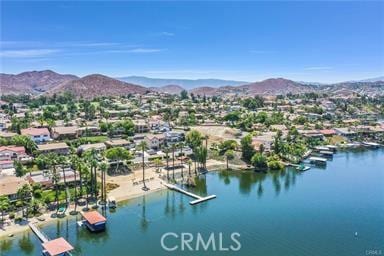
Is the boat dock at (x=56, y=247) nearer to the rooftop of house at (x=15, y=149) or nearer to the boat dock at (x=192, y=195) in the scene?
the boat dock at (x=192, y=195)

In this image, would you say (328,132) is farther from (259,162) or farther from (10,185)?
(10,185)

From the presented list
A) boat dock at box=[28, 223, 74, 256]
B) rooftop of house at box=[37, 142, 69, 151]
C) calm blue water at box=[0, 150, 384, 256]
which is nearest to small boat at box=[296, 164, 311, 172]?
calm blue water at box=[0, 150, 384, 256]

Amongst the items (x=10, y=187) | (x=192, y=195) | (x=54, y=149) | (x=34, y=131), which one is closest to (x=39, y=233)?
(x=10, y=187)

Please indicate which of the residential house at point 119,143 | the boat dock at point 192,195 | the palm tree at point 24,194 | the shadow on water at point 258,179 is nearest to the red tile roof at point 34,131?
the residential house at point 119,143

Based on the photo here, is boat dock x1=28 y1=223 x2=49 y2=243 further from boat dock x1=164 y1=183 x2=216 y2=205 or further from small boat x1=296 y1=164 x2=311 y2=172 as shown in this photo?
small boat x1=296 y1=164 x2=311 y2=172

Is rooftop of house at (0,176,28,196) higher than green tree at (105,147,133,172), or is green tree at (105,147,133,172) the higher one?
green tree at (105,147,133,172)

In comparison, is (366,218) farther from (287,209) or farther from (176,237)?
(176,237)

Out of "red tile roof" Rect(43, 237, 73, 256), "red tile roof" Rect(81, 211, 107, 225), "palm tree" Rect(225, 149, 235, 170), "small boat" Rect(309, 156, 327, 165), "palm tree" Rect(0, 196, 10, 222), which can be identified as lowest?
"red tile roof" Rect(43, 237, 73, 256)
